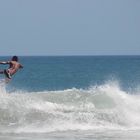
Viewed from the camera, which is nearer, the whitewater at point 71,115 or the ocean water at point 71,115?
the ocean water at point 71,115

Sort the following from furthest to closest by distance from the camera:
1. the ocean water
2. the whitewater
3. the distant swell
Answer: the distant swell < the whitewater < the ocean water

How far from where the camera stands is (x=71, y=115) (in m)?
21.2

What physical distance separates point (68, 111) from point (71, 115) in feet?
1.82

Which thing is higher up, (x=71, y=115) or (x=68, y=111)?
(x=68, y=111)

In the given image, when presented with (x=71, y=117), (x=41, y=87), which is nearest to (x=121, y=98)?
(x=71, y=117)

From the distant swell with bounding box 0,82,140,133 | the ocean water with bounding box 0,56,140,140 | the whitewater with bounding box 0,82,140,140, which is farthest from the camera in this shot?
the distant swell with bounding box 0,82,140,133

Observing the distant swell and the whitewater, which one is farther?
the distant swell

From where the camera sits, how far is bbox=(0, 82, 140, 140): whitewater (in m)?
19.2

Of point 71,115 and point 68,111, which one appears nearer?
point 71,115

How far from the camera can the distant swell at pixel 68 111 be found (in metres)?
20.3

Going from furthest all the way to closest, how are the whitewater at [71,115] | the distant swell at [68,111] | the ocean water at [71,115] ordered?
1. the distant swell at [68,111]
2. the whitewater at [71,115]
3. the ocean water at [71,115]

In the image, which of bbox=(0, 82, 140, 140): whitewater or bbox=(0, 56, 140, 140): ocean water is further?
bbox=(0, 82, 140, 140): whitewater

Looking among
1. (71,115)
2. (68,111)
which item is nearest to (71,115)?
(71,115)

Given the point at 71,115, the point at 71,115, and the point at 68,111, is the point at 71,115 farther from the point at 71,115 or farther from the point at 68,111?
the point at 68,111
